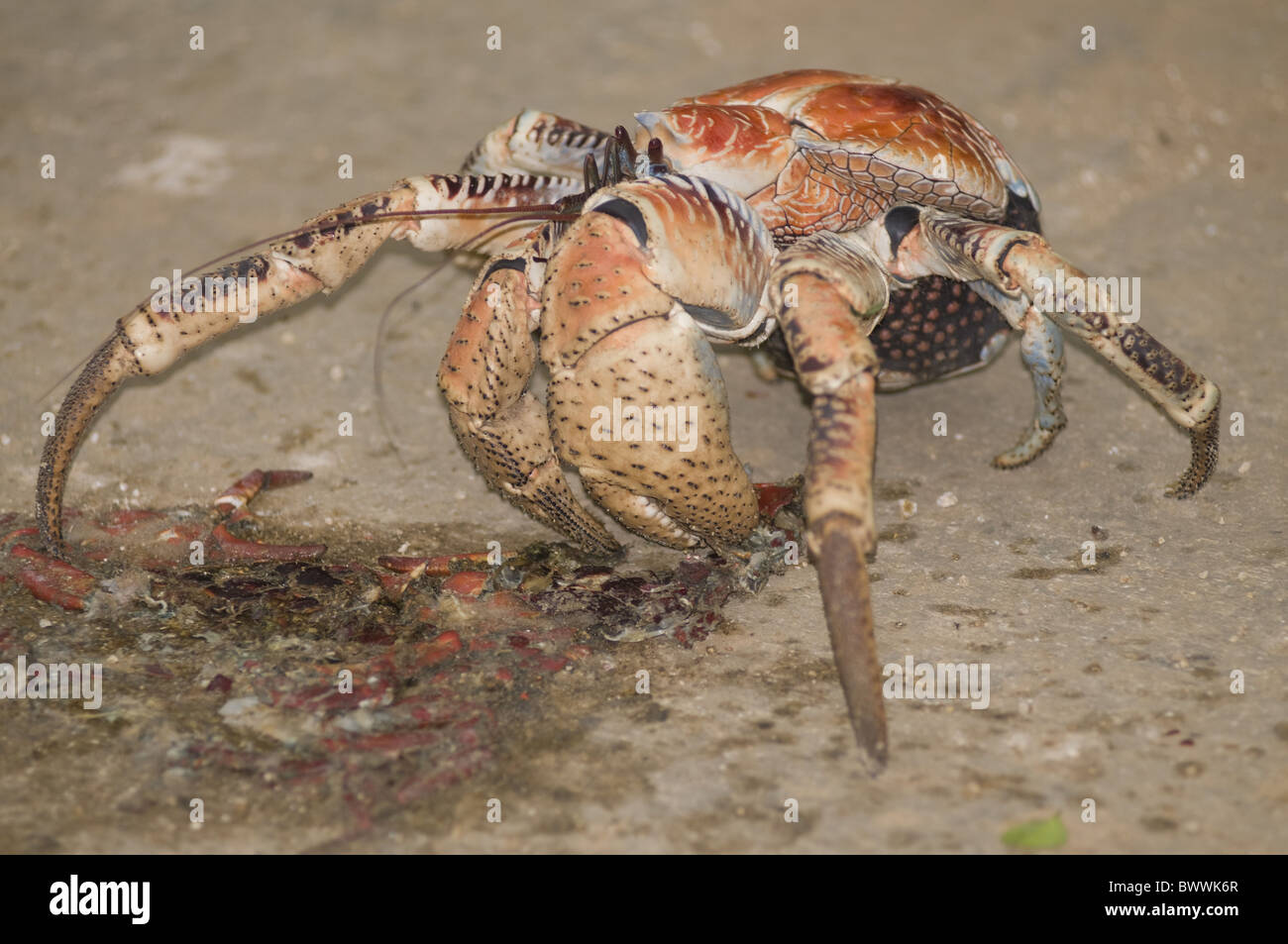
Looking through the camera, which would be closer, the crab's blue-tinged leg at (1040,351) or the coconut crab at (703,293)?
the coconut crab at (703,293)

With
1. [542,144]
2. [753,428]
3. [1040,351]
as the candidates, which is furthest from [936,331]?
[542,144]

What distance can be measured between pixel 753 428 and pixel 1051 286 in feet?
4.54

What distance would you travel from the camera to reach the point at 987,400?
4.58 m

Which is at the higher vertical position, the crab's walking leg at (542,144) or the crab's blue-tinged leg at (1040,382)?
the crab's walking leg at (542,144)

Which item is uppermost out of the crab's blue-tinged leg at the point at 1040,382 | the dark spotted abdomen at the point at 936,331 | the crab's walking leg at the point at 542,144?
the crab's walking leg at the point at 542,144

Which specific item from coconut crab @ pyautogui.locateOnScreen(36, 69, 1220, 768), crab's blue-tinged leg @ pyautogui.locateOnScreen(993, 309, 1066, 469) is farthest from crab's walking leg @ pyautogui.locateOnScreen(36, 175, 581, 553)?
crab's blue-tinged leg @ pyautogui.locateOnScreen(993, 309, 1066, 469)

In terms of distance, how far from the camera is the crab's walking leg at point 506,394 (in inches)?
135

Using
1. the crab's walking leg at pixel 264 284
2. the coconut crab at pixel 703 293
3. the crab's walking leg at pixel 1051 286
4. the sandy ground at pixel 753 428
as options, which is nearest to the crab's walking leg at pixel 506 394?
the coconut crab at pixel 703 293

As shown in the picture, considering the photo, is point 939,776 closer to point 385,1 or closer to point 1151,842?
point 1151,842

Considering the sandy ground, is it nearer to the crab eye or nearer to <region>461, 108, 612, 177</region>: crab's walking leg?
<region>461, 108, 612, 177</region>: crab's walking leg

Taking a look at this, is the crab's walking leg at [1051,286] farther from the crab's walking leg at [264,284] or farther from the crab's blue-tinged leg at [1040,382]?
the crab's walking leg at [264,284]

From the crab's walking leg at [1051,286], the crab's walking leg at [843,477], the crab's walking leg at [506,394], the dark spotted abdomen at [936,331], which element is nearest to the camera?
the crab's walking leg at [843,477]

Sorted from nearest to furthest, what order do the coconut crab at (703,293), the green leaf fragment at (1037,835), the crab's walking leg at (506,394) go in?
the green leaf fragment at (1037,835)
the coconut crab at (703,293)
the crab's walking leg at (506,394)

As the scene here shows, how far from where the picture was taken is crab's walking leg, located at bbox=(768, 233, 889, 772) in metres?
2.70
